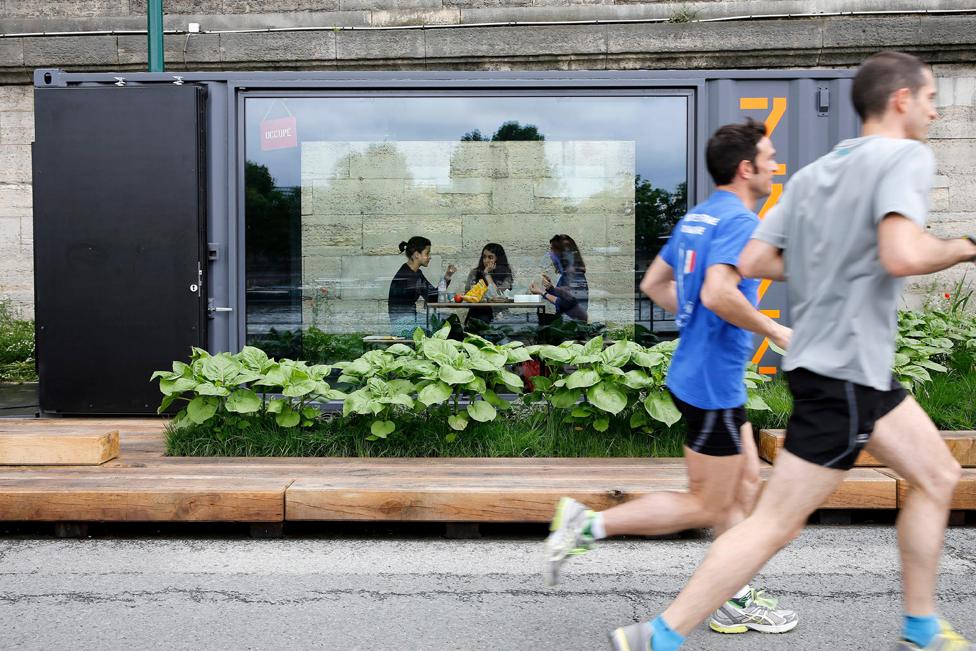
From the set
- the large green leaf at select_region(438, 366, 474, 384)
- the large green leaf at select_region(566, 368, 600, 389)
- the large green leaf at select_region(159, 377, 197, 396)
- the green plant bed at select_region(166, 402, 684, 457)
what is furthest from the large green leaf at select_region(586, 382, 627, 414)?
the large green leaf at select_region(159, 377, 197, 396)

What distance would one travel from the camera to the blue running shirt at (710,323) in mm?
3258

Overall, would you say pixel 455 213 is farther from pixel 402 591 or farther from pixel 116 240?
pixel 402 591

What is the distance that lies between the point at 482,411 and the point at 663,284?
242cm

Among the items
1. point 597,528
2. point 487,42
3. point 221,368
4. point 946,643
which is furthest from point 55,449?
point 487,42

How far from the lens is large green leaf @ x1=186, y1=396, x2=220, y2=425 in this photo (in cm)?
598

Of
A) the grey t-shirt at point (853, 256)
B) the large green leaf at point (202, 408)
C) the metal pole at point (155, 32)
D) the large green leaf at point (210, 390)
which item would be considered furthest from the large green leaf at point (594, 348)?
the metal pole at point (155, 32)

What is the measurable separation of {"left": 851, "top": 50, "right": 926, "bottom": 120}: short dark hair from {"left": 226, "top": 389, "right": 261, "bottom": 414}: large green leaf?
14.0 ft

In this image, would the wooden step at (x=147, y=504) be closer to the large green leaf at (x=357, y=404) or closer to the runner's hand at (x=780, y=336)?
the large green leaf at (x=357, y=404)

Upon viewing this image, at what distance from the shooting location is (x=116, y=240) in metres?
7.40

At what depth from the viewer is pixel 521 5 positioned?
36.9ft

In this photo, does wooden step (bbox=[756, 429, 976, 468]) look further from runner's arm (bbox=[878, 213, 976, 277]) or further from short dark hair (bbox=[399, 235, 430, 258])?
short dark hair (bbox=[399, 235, 430, 258])

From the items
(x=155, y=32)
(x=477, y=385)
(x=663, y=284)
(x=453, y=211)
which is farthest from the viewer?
(x=155, y=32)

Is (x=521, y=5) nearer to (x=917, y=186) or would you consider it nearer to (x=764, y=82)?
(x=764, y=82)

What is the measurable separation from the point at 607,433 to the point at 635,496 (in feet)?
4.48
